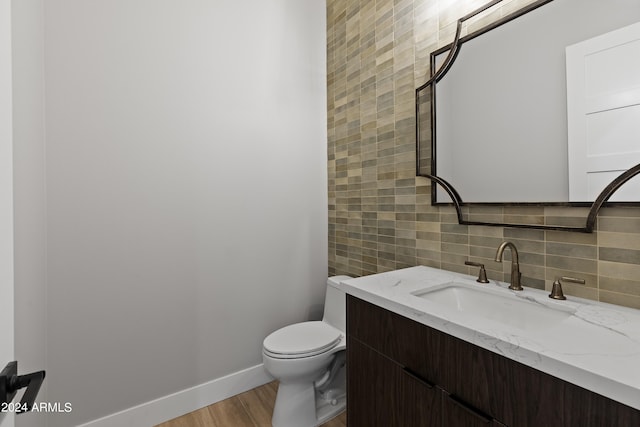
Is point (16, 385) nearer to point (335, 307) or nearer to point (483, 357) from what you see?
point (483, 357)

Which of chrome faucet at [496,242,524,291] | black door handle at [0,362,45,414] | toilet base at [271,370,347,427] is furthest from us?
toilet base at [271,370,347,427]

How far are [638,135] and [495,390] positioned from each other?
853 millimetres

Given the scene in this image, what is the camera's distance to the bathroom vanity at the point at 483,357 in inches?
22.5

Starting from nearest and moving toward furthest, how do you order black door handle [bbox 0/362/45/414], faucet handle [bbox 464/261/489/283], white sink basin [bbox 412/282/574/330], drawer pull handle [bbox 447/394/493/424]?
→ black door handle [bbox 0/362/45/414]
drawer pull handle [bbox 447/394/493/424]
white sink basin [bbox 412/282/574/330]
faucet handle [bbox 464/261/489/283]

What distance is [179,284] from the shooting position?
1.65 meters

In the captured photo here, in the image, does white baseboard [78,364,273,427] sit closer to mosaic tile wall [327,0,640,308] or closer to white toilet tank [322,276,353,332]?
white toilet tank [322,276,353,332]

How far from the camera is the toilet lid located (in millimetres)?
1473

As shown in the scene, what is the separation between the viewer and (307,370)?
1.48 m

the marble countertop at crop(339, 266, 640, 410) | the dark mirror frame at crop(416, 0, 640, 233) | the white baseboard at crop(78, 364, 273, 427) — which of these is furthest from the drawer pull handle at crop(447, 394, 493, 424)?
the white baseboard at crop(78, 364, 273, 427)

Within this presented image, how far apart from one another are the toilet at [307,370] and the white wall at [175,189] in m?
0.40

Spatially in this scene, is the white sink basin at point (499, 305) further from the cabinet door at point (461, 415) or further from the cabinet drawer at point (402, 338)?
the cabinet door at point (461, 415)

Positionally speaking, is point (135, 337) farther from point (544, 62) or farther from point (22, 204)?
point (544, 62)

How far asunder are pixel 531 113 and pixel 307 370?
1.51m

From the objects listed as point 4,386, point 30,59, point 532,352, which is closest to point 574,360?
point 532,352
